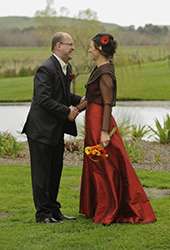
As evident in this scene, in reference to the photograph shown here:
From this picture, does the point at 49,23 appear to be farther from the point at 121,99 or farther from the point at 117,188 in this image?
the point at 117,188

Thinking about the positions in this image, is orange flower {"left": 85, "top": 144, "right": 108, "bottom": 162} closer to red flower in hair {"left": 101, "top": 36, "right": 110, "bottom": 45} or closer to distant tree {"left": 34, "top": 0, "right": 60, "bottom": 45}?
red flower in hair {"left": 101, "top": 36, "right": 110, "bottom": 45}

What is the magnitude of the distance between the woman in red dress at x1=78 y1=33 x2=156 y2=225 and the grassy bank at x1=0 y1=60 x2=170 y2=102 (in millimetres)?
14716

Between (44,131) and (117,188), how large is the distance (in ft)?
3.34

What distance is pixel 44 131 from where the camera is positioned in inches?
183

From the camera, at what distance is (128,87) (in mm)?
29781

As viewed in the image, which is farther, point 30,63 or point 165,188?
point 30,63

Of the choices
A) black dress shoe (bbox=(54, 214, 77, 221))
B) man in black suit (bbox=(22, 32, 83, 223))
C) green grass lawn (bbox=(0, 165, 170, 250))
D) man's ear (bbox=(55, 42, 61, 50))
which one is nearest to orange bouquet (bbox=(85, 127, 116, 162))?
man in black suit (bbox=(22, 32, 83, 223))

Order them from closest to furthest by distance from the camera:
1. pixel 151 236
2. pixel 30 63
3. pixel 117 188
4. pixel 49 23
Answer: pixel 151 236 → pixel 117 188 → pixel 49 23 → pixel 30 63

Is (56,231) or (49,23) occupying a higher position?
(49,23)

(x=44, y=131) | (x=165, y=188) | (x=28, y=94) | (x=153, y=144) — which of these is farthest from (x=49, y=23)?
(x=44, y=131)

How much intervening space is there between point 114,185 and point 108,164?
0.78 ft

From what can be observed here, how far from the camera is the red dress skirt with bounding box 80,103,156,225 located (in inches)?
182

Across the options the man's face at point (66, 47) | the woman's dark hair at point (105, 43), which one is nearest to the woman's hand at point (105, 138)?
the woman's dark hair at point (105, 43)

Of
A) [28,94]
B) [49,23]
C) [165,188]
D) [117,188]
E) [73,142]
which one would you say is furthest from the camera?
[28,94]
